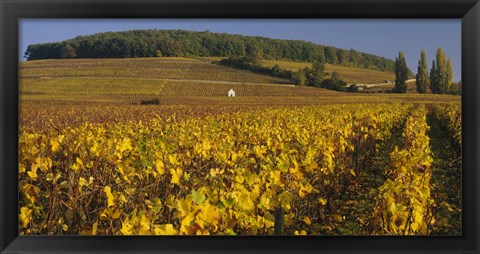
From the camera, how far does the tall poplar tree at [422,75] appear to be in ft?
12.5

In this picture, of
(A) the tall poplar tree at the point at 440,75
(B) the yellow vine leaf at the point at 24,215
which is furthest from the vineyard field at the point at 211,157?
(A) the tall poplar tree at the point at 440,75

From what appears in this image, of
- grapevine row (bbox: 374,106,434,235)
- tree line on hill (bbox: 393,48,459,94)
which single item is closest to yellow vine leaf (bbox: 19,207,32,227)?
grapevine row (bbox: 374,106,434,235)

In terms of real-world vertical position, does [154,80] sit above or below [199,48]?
below

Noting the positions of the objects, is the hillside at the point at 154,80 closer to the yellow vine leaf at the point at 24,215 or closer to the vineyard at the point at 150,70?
the vineyard at the point at 150,70

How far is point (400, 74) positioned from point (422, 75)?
0.56ft

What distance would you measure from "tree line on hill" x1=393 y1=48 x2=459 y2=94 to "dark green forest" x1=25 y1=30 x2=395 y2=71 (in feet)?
0.31

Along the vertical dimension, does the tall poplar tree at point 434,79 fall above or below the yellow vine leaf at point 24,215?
above

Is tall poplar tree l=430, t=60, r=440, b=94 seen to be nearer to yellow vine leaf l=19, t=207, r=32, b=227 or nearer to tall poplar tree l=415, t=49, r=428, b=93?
tall poplar tree l=415, t=49, r=428, b=93

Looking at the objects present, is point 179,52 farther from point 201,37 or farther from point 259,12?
point 259,12

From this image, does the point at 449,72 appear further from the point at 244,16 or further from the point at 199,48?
the point at 199,48

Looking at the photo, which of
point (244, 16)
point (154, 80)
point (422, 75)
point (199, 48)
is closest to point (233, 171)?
point (199, 48)

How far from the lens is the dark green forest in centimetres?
364

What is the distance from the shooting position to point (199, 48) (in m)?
3.92
